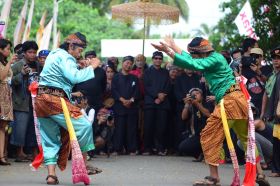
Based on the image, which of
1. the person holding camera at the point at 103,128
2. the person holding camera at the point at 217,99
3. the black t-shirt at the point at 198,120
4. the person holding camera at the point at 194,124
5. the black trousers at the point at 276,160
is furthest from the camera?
the person holding camera at the point at 103,128

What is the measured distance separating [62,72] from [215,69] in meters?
1.96

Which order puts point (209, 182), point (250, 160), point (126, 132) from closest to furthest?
point (250, 160) < point (209, 182) < point (126, 132)

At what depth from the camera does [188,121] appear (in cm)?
1725

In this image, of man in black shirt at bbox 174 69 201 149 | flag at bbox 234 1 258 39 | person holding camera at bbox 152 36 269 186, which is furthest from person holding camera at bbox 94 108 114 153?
person holding camera at bbox 152 36 269 186

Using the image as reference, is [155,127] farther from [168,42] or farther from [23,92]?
[168,42]

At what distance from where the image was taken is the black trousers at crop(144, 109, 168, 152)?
18.5 m

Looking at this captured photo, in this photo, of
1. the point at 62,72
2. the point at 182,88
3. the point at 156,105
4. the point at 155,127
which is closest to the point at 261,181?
the point at 62,72

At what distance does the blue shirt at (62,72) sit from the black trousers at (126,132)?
6909 mm

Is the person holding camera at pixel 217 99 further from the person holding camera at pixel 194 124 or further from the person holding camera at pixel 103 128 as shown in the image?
the person holding camera at pixel 103 128

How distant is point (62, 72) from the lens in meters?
11.4

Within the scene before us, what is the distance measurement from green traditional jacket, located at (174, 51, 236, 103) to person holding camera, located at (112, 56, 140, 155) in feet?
22.4

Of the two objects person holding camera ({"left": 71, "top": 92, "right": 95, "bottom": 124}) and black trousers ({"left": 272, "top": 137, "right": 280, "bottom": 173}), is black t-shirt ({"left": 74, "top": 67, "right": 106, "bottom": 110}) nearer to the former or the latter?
person holding camera ({"left": 71, "top": 92, "right": 95, "bottom": 124})

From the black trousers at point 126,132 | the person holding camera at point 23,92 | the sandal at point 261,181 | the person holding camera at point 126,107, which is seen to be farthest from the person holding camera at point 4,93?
the sandal at point 261,181

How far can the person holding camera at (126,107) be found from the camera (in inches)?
720
